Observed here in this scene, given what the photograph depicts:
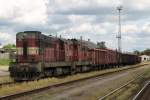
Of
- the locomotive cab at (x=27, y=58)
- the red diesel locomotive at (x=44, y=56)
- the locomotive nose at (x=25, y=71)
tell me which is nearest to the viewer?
the locomotive nose at (x=25, y=71)

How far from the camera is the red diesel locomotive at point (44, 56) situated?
88.7 feet

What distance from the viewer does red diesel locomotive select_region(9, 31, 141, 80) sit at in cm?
2705

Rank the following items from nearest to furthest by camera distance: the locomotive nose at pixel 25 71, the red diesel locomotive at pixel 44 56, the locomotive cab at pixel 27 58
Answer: the locomotive nose at pixel 25 71
the locomotive cab at pixel 27 58
the red diesel locomotive at pixel 44 56

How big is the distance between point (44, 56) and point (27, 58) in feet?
6.05

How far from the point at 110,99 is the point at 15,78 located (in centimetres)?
1160

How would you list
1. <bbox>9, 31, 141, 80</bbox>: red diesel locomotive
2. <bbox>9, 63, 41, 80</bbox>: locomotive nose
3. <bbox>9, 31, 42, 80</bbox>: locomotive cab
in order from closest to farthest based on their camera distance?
<bbox>9, 63, 41, 80</bbox>: locomotive nose < <bbox>9, 31, 42, 80</bbox>: locomotive cab < <bbox>9, 31, 141, 80</bbox>: red diesel locomotive

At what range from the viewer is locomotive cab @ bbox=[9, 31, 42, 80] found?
26.8m

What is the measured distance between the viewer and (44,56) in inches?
1155

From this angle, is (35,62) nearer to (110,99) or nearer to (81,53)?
(110,99)

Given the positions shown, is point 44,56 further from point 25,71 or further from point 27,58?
point 25,71

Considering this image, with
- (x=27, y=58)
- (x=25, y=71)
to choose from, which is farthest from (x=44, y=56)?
(x=25, y=71)

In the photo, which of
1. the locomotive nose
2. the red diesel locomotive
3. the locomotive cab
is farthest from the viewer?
the red diesel locomotive

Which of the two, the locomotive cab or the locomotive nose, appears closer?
the locomotive nose

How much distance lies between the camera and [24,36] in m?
28.3
